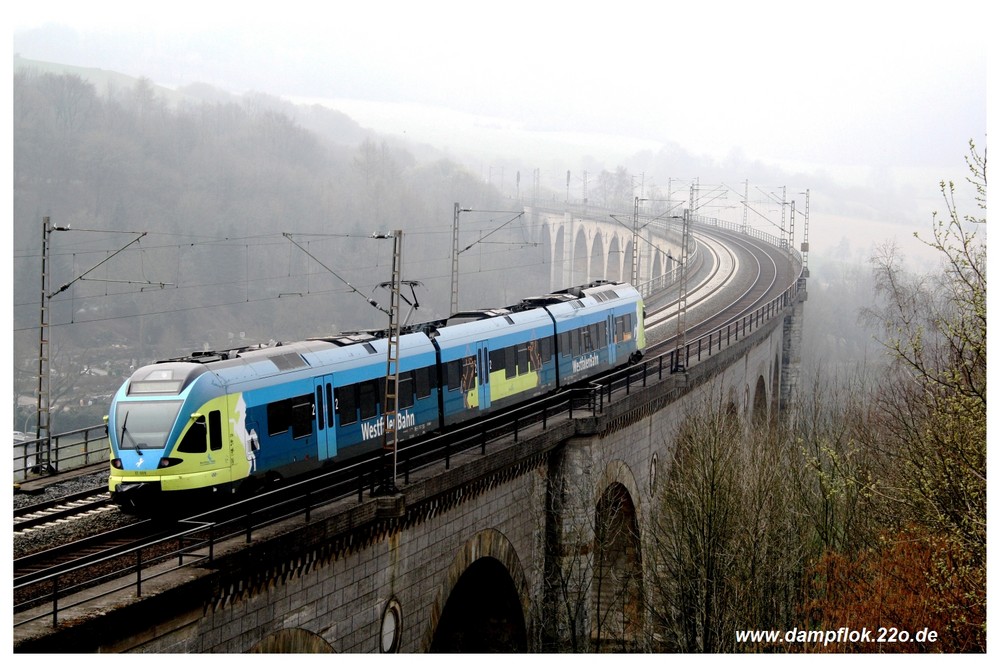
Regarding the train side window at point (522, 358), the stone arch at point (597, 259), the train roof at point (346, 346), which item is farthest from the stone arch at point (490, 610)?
the stone arch at point (597, 259)

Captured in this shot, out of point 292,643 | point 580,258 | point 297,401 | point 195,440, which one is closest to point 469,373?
point 297,401

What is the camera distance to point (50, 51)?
97.8 meters

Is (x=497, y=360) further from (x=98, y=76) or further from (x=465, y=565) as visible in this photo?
(x=98, y=76)

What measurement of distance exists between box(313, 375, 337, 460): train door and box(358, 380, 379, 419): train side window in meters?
1.01

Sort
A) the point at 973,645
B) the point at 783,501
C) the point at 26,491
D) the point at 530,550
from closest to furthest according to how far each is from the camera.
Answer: the point at 973,645 < the point at 26,491 < the point at 530,550 < the point at 783,501

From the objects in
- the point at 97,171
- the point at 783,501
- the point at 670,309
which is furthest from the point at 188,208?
the point at 783,501

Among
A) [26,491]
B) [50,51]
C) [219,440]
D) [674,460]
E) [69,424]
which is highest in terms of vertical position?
[50,51]

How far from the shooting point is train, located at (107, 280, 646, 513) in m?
18.1

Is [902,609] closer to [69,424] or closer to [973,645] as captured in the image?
[973,645]

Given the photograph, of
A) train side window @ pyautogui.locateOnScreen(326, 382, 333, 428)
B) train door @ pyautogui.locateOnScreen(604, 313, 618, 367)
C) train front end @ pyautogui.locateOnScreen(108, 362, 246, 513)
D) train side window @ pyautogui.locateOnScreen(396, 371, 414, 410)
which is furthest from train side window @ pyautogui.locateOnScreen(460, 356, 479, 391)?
train door @ pyautogui.locateOnScreen(604, 313, 618, 367)

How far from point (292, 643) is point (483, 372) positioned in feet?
40.6

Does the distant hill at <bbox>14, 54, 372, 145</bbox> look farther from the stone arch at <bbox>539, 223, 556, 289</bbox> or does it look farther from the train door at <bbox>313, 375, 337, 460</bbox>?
the train door at <bbox>313, 375, 337, 460</bbox>

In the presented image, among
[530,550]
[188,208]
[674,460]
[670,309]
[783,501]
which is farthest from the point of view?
[188,208]

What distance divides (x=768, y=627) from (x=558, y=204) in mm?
115853
